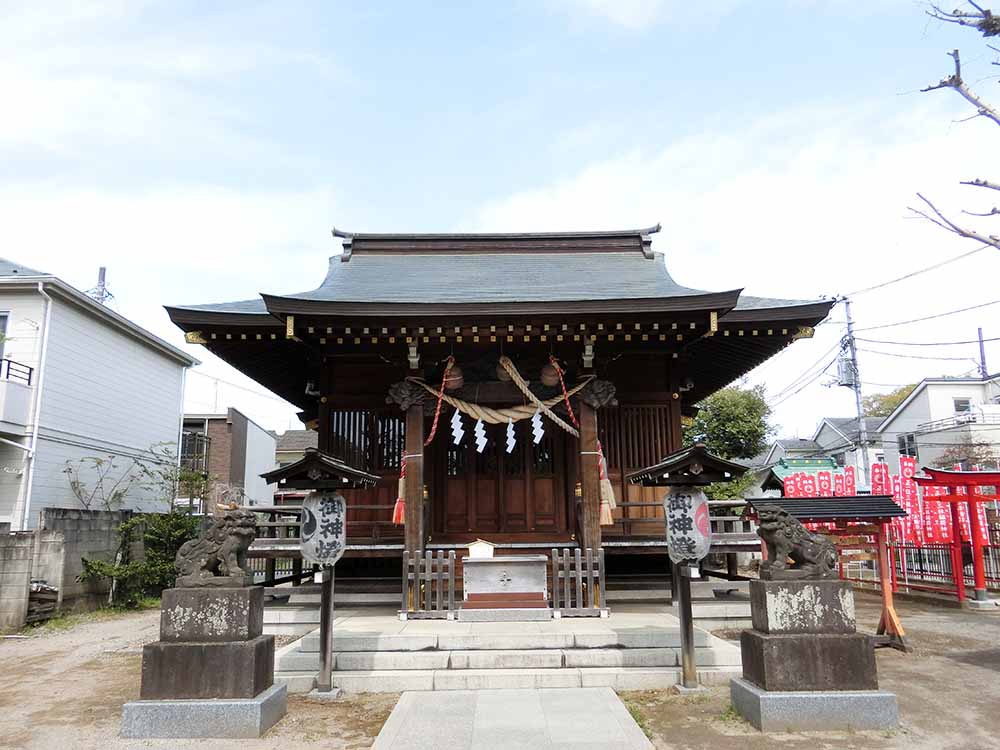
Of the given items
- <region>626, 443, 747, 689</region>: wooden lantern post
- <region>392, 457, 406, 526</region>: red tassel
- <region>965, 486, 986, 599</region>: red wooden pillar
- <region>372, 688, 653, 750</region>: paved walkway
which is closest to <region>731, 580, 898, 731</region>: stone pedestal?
<region>626, 443, 747, 689</region>: wooden lantern post

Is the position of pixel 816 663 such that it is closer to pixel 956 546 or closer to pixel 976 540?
pixel 976 540

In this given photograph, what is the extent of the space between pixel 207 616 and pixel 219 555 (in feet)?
1.72

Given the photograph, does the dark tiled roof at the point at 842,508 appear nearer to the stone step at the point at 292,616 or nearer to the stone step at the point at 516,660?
the stone step at the point at 516,660

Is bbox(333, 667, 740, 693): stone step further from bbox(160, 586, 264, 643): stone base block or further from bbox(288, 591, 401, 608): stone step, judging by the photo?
bbox(288, 591, 401, 608): stone step

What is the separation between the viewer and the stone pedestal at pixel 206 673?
17.5 feet

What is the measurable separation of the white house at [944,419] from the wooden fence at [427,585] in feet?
101

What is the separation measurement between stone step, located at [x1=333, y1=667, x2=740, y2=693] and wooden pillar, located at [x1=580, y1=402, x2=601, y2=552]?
218 centimetres

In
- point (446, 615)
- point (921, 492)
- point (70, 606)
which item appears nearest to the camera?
point (446, 615)

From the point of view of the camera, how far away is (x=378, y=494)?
33.9ft

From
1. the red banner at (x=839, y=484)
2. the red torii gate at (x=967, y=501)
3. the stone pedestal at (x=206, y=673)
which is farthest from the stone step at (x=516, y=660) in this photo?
the red banner at (x=839, y=484)

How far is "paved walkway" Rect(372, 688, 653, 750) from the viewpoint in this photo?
5.01m

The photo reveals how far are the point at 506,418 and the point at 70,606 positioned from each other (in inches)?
394

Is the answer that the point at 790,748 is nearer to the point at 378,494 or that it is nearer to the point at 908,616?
the point at 378,494

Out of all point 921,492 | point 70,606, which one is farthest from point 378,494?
point 921,492
